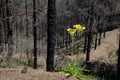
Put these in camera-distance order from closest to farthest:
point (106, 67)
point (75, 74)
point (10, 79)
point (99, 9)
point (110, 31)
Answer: point (10, 79) < point (75, 74) < point (106, 67) < point (99, 9) < point (110, 31)

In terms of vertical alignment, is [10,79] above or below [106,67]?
above

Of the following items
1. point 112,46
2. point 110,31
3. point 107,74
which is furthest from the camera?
→ point 110,31

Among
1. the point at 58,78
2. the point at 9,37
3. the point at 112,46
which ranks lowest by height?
the point at 112,46

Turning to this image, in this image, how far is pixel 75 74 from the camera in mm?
6129

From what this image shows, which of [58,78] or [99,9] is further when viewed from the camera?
[99,9]

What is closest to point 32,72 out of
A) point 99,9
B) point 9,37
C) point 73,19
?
point 9,37

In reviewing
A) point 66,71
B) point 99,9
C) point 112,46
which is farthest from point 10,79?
point 112,46

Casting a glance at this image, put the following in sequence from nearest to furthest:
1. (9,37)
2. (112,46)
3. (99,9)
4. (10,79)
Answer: (10,79) → (9,37) → (99,9) → (112,46)

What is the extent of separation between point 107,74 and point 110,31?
85.8 feet

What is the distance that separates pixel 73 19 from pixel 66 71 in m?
57.8

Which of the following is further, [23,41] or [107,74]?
[23,41]

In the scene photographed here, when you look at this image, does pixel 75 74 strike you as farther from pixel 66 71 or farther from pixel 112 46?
pixel 112 46

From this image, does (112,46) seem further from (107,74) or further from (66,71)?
(66,71)

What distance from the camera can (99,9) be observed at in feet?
108
